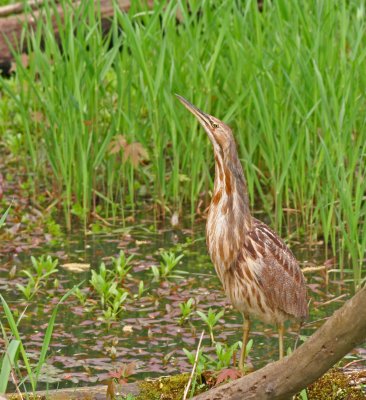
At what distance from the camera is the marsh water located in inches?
216

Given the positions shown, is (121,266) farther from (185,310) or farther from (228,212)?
(228,212)

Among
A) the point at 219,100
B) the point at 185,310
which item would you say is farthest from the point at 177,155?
the point at 185,310

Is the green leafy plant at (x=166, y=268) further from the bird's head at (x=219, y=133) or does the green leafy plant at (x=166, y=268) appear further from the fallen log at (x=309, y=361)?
the fallen log at (x=309, y=361)

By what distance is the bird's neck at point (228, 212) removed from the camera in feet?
16.0

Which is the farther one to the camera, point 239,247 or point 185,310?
point 185,310

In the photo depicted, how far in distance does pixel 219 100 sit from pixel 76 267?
4.84ft

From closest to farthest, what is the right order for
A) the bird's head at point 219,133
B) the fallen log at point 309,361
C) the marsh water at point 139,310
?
the fallen log at point 309,361
the bird's head at point 219,133
the marsh water at point 139,310

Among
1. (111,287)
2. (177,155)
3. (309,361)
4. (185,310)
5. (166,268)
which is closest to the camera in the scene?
(309,361)

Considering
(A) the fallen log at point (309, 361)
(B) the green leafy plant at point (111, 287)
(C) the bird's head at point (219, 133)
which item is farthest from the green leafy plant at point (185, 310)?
(A) the fallen log at point (309, 361)

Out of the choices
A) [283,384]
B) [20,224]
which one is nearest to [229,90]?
[20,224]

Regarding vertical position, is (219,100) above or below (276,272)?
above

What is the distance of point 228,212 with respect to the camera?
4902 millimetres

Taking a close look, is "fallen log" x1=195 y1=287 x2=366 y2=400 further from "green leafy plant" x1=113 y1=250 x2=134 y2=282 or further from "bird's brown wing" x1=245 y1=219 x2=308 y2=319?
"green leafy plant" x1=113 y1=250 x2=134 y2=282

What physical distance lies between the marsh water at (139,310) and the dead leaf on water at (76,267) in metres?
0.03
